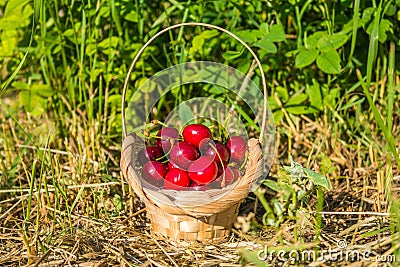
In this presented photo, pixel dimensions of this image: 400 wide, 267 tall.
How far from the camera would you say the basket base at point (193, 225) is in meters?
1.54

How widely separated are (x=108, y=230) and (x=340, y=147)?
819mm

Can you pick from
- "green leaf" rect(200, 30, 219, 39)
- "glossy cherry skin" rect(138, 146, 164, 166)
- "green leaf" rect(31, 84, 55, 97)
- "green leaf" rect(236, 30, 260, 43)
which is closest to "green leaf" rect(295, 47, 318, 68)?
"green leaf" rect(236, 30, 260, 43)

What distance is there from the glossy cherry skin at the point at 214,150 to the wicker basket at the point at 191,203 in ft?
0.22

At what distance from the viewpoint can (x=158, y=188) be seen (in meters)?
1.50

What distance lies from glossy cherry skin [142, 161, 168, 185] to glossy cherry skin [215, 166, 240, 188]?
0.14m

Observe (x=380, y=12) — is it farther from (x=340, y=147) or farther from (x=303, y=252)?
(x=303, y=252)

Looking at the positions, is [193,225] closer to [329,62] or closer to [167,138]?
[167,138]

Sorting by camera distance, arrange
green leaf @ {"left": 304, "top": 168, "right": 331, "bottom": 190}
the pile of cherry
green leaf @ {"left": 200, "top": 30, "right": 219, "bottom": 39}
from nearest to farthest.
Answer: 1. green leaf @ {"left": 304, "top": 168, "right": 331, "bottom": 190}
2. the pile of cherry
3. green leaf @ {"left": 200, "top": 30, "right": 219, "bottom": 39}

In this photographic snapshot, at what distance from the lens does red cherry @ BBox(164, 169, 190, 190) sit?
1535 mm

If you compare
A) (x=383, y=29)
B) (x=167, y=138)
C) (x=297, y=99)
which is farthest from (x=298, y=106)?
(x=167, y=138)

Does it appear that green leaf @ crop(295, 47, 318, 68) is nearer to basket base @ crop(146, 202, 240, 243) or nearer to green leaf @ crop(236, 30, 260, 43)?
green leaf @ crop(236, 30, 260, 43)

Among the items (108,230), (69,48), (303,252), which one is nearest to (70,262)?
(108,230)

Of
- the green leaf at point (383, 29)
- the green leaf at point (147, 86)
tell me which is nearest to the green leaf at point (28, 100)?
the green leaf at point (147, 86)

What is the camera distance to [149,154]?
162 centimetres
